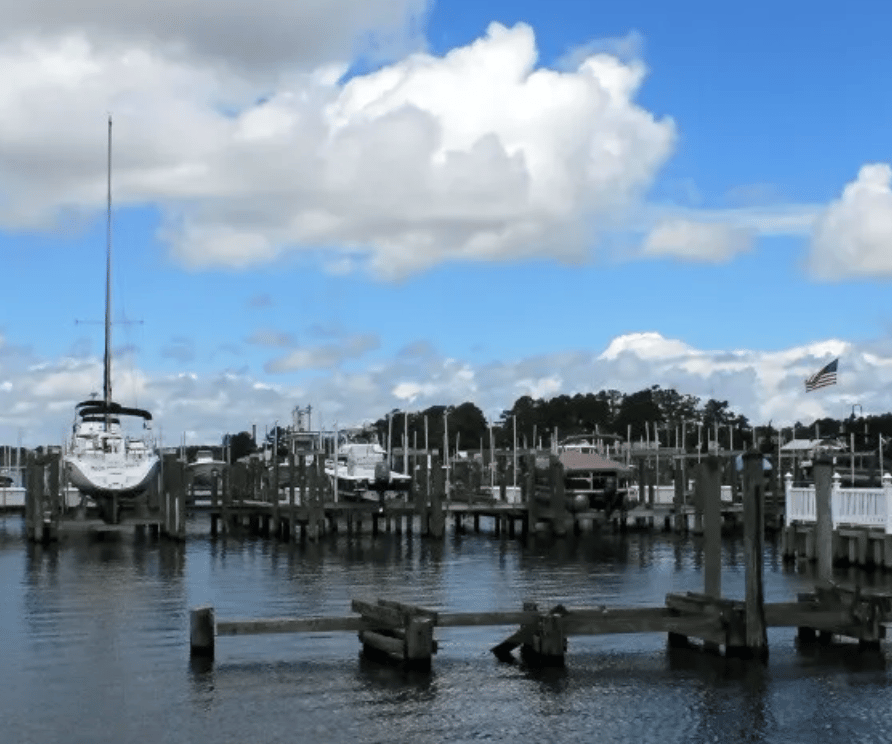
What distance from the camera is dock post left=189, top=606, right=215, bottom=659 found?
966 inches

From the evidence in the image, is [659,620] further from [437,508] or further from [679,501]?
[679,501]

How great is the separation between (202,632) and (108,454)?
1793 inches

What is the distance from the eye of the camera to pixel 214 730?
19734mm

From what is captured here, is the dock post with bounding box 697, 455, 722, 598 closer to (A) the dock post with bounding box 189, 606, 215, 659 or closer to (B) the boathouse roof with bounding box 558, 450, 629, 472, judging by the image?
(A) the dock post with bounding box 189, 606, 215, 659

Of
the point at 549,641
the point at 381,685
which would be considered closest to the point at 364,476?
the point at 549,641

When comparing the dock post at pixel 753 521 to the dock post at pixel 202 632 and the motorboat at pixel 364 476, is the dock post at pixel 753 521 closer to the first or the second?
the dock post at pixel 202 632

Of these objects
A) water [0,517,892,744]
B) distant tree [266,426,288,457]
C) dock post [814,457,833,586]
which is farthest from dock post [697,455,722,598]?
distant tree [266,426,288,457]

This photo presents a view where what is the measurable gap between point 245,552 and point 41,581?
1485 cm

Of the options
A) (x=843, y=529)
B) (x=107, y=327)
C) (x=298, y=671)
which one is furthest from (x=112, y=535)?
(x=298, y=671)

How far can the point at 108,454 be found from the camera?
68.9m

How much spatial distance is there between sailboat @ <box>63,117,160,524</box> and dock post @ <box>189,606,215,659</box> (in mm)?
39014

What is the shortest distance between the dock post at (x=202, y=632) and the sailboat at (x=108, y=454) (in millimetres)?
39014

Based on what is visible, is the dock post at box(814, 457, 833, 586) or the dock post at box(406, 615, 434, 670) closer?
the dock post at box(406, 615, 434, 670)

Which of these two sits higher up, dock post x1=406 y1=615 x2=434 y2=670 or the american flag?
the american flag
